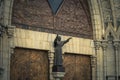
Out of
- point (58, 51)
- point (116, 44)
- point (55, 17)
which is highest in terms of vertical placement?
point (55, 17)

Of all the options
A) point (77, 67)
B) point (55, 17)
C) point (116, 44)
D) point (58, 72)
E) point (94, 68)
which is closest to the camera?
point (58, 72)

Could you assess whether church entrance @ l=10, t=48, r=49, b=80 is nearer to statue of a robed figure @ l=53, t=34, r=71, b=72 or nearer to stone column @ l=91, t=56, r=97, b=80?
statue of a robed figure @ l=53, t=34, r=71, b=72

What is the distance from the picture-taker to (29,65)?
39.5ft

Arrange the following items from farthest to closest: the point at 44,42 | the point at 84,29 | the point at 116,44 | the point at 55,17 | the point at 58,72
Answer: the point at 84,29
the point at 116,44
the point at 55,17
the point at 44,42
the point at 58,72

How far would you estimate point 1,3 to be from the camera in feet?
35.8

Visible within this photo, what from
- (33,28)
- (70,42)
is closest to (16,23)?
(33,28)

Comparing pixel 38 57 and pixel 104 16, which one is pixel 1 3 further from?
pixel 104 16

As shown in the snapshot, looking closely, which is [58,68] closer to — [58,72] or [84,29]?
[58,72]

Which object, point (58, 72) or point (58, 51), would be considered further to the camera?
point (58, 51)

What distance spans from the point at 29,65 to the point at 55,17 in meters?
2.35

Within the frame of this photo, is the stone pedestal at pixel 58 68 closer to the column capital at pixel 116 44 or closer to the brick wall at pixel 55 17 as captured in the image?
the brick wall at pixel 55 17

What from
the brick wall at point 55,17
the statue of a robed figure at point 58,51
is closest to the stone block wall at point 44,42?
the brick wall at point 55,17

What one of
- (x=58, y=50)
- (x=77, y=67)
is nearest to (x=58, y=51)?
(x=58, y=50)

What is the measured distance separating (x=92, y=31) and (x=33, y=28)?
Answer: 3.22 metres
